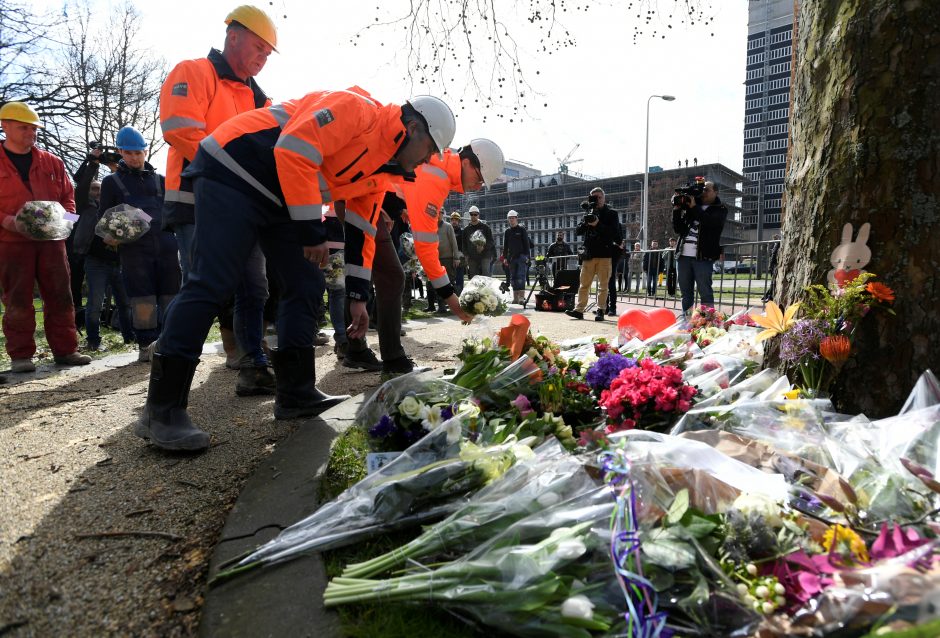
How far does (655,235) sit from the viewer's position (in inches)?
2616

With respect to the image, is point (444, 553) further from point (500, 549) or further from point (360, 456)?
point (360, 456)

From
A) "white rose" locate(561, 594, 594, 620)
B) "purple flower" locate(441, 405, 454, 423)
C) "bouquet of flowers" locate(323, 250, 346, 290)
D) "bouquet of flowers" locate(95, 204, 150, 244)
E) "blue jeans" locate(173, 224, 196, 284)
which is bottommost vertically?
"white rose" locate(561, 594, 594, 620)

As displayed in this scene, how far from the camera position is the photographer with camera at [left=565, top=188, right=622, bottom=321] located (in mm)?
8836

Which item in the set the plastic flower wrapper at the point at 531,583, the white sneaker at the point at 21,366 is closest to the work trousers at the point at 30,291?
the white sneaker at the point at 21,366

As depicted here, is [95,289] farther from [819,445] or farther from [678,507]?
[819,445]

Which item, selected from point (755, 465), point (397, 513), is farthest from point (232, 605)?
point (755, 465)

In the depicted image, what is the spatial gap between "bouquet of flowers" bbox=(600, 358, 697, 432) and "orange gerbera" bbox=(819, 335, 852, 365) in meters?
0.57

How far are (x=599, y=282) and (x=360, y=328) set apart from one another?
584cm

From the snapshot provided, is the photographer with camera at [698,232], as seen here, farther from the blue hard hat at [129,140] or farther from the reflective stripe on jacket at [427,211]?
the blue hard hat at [129,140]

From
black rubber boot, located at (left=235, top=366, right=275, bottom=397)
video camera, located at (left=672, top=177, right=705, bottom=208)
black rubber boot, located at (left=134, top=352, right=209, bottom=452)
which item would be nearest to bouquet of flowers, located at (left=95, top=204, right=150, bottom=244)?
black rubber boot, located at (left=235, top=366, right=275, bottom=397)

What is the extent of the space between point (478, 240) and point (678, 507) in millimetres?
10727

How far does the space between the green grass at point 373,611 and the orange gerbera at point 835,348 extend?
1810mm

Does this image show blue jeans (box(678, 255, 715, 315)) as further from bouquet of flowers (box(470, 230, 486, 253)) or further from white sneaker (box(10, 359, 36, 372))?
white sneaker (box(10, 359, 36, 372))

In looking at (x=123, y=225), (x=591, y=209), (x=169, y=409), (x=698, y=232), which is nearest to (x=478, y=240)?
(x=591, y=209)
